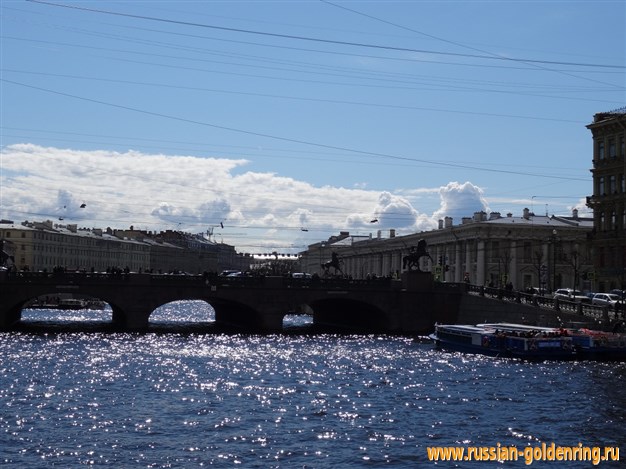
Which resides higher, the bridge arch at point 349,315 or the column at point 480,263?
the column at point 480,263

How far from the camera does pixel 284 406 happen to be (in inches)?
1556

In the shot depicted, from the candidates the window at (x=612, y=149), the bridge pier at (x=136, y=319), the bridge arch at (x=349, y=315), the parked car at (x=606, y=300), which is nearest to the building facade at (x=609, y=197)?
the window at (x=612, y=149)

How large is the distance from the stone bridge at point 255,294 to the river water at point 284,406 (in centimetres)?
1483

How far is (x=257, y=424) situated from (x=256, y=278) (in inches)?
1828

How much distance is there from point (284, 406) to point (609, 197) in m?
58.5

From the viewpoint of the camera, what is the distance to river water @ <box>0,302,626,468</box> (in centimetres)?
3045

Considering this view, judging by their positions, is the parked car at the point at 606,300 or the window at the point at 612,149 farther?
the window at the point at 612,149

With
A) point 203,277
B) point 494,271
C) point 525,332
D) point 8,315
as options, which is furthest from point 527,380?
point 494,271

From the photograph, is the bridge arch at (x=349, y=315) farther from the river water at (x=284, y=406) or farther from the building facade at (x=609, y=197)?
the river water at (x=284, y=406)

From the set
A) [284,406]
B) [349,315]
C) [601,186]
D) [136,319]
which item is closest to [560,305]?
[601,186]

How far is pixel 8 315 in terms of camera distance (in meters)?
78.4

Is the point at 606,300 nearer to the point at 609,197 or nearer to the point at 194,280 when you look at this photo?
the point at 609,197

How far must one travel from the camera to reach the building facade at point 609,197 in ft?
285

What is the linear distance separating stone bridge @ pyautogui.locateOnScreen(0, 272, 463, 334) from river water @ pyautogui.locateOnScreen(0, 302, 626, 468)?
14.8 metres
